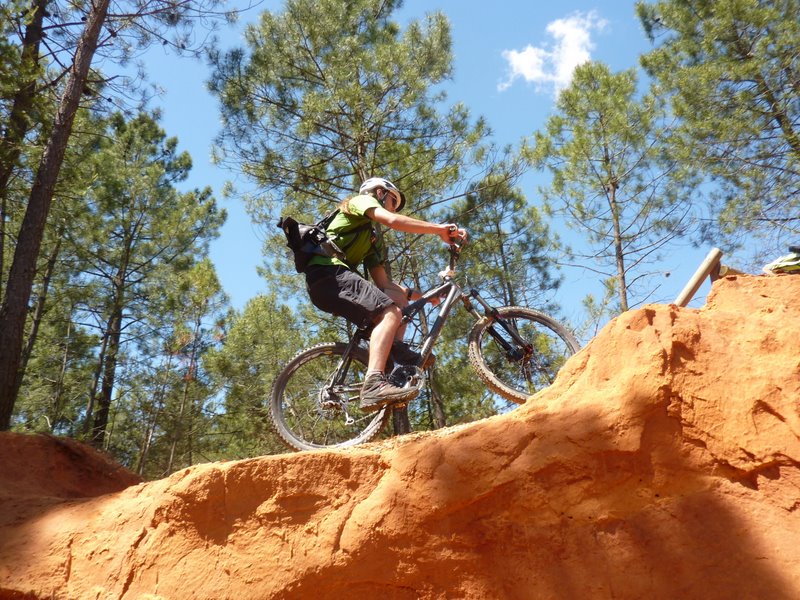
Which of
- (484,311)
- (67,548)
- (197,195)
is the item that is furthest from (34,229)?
(197,195)

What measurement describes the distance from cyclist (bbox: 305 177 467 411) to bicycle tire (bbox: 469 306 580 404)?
527 mm

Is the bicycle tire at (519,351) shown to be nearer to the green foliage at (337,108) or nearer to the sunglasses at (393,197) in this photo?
the sunglasses at (393,197)

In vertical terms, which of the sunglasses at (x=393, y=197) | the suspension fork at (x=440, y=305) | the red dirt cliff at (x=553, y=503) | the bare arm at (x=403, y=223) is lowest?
the red dirt cliff at (x=553, y=503)

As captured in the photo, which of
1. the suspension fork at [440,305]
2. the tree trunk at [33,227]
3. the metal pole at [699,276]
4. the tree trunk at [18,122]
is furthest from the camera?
the tree trunk at [18,122]

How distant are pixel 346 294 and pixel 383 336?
37 centimetres

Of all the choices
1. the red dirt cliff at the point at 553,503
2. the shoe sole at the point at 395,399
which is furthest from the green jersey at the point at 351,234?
the red dirt cliff at the point at 553,503

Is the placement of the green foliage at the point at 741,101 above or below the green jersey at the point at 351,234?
above

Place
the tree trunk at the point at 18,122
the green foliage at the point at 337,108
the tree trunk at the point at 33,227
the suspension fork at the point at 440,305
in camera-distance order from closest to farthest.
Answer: the suspension fork at the point at 440,305 < the tree trunk at the point at 33,227 < the tree trunk at the point at 18,122 < the green foliage at the point at 337,108

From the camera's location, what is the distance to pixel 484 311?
→ 429 cm

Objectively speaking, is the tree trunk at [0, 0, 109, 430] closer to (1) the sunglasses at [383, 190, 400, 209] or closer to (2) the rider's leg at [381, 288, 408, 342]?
(2) the rider's leg at [381, 288, 408, 342]

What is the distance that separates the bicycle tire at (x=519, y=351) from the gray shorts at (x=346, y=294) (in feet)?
2.54

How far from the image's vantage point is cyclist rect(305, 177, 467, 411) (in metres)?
3.55

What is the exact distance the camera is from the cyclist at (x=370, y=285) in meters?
3.55

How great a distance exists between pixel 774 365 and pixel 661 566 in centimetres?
81
